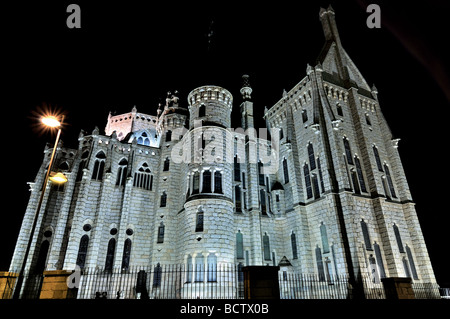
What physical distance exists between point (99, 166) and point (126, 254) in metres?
10.1

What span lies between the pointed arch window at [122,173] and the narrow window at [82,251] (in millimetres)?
6531

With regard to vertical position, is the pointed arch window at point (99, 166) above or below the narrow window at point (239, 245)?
above

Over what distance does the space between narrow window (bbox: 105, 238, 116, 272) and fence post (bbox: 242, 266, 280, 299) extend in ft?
63.0

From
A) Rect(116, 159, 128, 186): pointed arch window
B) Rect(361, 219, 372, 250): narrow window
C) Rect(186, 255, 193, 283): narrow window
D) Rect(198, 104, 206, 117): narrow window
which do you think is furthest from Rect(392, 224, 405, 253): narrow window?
Rect(116, 159, 128, 186): pointed arch window

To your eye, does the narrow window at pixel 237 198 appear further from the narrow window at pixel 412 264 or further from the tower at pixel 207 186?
the narrow window at pixel 412 264

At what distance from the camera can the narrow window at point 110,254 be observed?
2616cm

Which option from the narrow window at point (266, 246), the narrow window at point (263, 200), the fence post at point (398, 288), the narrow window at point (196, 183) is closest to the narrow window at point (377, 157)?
the narrow window at point (263, 200)

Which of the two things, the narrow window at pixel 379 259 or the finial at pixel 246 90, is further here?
the finial at pixel 246 90

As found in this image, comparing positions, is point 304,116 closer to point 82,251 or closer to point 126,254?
point 126,254

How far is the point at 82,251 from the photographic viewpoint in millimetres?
25938

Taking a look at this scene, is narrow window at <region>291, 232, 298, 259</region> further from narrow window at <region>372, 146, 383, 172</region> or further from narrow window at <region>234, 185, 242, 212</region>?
narrow window at <region>372, 146, 383, 172</region>

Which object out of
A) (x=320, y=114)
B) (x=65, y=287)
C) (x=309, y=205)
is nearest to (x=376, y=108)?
(x=320, y=114)

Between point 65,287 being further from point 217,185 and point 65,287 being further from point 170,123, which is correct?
point 170,123
